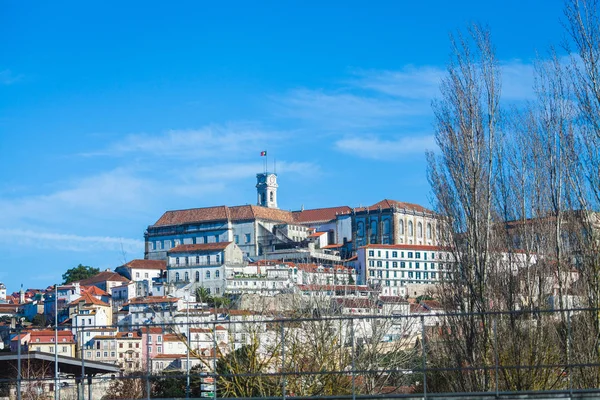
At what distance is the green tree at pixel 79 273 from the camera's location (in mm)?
176875

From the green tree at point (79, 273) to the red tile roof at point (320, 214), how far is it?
1610 inches

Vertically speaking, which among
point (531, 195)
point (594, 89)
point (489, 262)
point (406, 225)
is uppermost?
point (406, 225)

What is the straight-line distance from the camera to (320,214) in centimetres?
18762

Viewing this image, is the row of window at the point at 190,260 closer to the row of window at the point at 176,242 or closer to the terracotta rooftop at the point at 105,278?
the terracotta rooftop at the point at 105,278

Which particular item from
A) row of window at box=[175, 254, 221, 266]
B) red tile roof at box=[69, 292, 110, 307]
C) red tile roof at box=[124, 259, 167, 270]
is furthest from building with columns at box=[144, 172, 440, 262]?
red tile roof at box=[69, 292, 110, 307]

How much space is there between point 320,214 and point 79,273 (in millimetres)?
47466

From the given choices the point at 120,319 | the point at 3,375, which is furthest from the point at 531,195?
the point at 120,319

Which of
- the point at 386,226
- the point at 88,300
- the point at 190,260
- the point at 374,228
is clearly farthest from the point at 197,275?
the point at 386,226

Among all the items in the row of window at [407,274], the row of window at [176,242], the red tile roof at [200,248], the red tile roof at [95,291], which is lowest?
the red tile roof at [95,291]

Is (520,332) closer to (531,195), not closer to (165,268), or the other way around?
(531,195)

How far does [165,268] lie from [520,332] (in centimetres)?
14649

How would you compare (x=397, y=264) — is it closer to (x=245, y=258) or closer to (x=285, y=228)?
(x=245, y=258)

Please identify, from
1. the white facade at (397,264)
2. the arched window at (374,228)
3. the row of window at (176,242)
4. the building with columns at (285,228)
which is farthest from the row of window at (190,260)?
the arched window at (374,228)

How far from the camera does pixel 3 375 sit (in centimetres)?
3134
